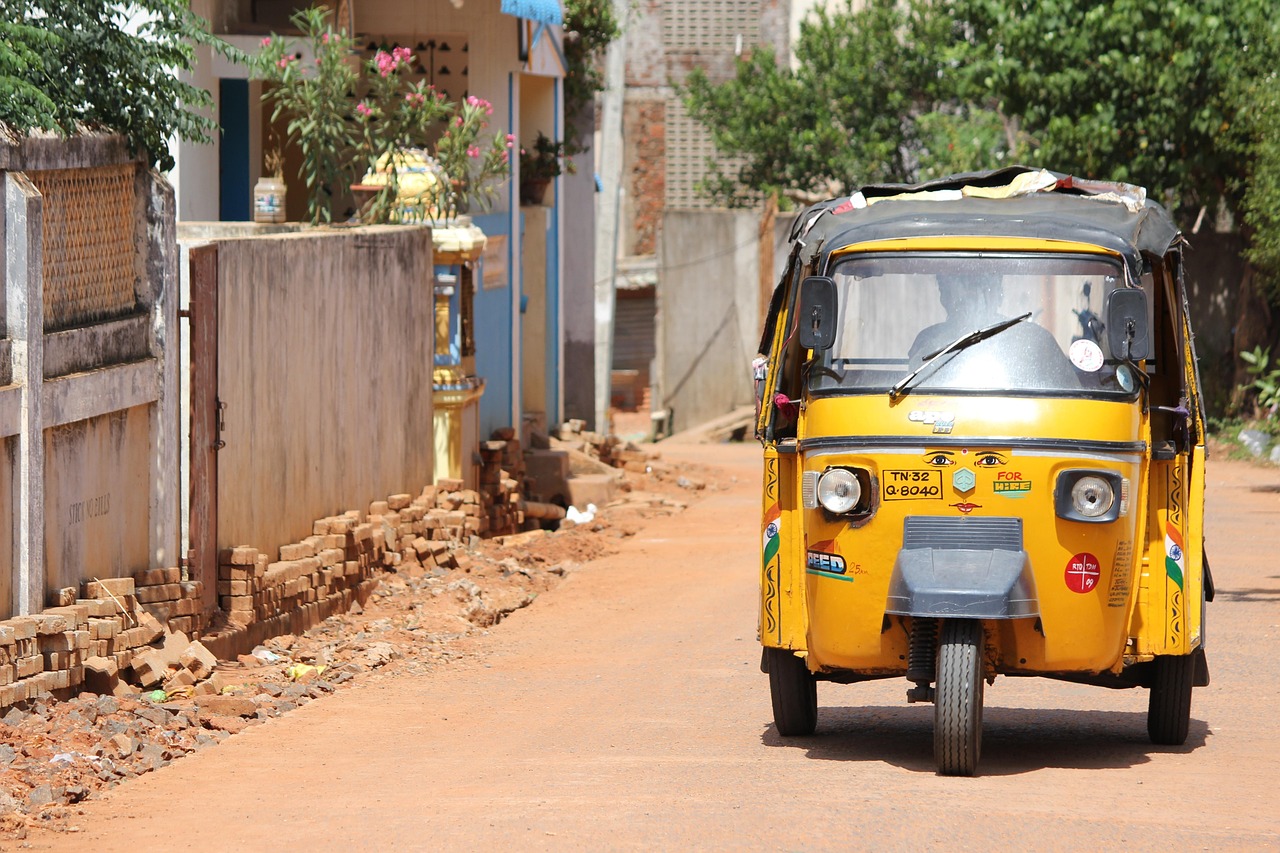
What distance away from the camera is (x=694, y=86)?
3591cm

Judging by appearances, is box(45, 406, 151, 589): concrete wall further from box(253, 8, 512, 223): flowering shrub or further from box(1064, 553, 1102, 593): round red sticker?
box(253, 8, 512, 223): flowering shrub

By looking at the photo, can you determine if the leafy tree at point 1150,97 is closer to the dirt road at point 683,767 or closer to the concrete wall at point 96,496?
the dirt road at point 683,767

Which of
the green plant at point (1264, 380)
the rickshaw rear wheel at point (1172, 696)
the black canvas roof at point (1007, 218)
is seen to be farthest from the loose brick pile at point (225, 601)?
the green plant at point (1264, 380)

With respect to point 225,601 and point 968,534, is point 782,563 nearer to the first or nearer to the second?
point 968,534

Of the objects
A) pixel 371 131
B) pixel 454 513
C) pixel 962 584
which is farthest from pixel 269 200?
pixel 962 584

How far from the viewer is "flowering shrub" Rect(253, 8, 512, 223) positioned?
Answer: 47.3ft

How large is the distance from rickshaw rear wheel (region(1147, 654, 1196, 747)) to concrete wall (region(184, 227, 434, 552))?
207 inches

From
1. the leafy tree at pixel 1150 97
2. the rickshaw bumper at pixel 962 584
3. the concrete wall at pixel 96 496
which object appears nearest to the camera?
the rickshaw bumper at pixel 962 584

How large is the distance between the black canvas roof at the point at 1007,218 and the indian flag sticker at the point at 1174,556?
1.05 metres

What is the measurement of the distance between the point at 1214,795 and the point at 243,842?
338 cm

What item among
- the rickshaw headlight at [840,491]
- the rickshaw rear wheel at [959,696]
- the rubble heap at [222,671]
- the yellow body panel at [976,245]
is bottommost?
the rubble heap at [222,671]

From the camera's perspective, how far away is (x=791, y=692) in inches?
307

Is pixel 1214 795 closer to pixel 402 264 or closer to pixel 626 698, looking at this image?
pixel 626 698

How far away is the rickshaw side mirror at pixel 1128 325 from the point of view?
6852 mm
